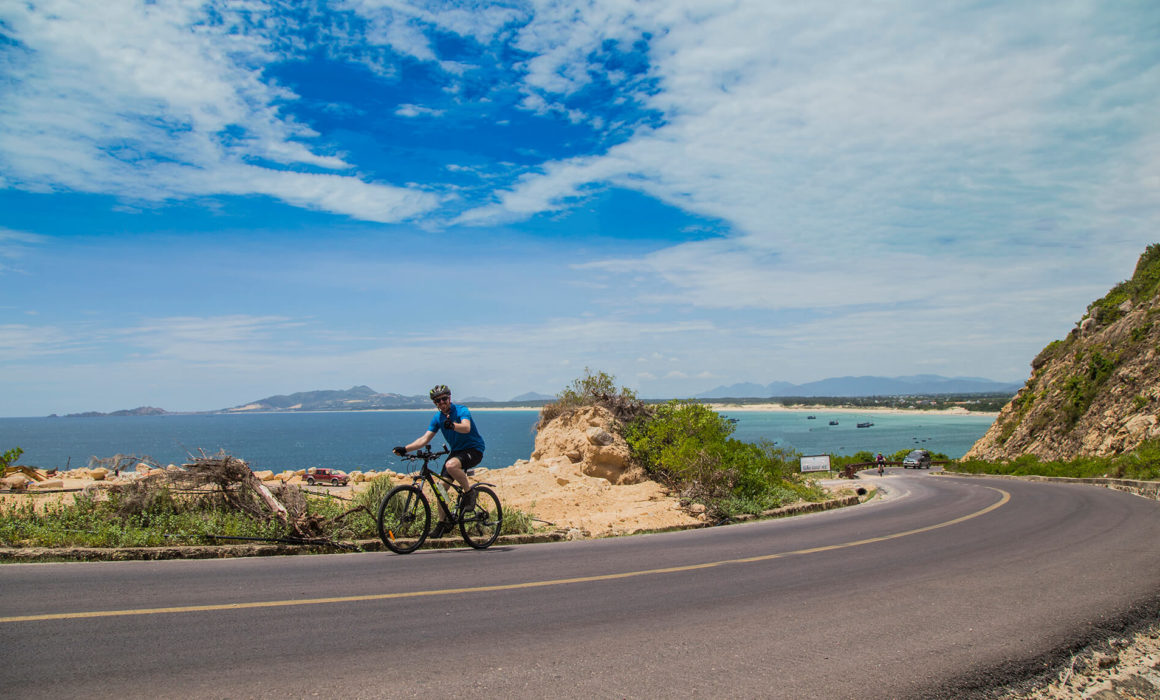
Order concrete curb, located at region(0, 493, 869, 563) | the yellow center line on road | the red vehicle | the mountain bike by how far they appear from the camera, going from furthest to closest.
A: the red vehicle → the mountain bike → concrete curb, located at region(0, 493, 869, 563) → the yellow center line on road

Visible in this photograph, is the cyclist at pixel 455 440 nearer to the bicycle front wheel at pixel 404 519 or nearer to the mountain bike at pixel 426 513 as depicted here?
the mountain bike at pixel 426 513

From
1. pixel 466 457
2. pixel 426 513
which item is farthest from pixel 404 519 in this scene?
pixel 466 457

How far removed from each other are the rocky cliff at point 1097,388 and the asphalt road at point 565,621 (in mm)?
30829

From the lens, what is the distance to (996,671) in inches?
183

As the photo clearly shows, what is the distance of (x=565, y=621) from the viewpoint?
5.49 m

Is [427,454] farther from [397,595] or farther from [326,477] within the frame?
[326,477]

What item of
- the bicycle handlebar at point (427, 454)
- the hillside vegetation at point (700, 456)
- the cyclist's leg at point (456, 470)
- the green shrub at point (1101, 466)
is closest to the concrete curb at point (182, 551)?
the cyclist's leg at point (456, 470)

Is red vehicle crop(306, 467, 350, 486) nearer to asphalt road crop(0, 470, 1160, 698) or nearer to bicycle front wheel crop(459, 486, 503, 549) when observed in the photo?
bicycle front wheel crop(459, 486, 503, 549)

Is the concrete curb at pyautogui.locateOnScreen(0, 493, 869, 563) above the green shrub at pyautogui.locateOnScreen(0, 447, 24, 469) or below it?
below

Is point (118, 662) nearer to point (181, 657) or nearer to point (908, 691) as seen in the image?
point (181, 657)

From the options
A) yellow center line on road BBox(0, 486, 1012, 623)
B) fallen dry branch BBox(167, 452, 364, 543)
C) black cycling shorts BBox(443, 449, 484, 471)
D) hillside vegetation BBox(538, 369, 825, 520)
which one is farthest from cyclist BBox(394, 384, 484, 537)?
hillside vegetation BBox(538, 369, 825, 520)

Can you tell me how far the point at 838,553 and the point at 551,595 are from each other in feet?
15.2

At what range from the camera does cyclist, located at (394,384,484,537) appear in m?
8.75

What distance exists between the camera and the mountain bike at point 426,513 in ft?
27.9
